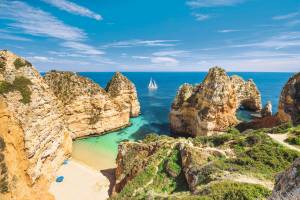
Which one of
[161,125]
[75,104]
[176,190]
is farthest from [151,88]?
[176,190]

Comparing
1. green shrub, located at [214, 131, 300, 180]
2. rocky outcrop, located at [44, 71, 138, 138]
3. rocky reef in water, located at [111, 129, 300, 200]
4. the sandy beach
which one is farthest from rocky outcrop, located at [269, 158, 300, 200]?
rocky outcrop, located at [44, 71, 138, 138]

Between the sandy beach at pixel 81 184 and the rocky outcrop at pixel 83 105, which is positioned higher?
the rocky outcrop at pixel 83 105

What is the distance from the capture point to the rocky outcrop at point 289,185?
5740mm

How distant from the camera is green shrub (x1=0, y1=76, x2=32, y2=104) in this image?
20.2 m

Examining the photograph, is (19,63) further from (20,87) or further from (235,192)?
(235,192)

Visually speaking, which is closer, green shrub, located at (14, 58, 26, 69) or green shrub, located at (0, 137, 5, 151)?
green shrub, located at (0, 137, 5, 151)

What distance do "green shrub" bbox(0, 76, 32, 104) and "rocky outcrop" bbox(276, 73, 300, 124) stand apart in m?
31.4

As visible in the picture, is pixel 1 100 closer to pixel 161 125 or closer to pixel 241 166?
pixel 241 166

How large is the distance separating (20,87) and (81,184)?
1144cm

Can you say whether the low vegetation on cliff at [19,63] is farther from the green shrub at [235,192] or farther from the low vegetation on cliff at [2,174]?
the green shrub at [235,192]

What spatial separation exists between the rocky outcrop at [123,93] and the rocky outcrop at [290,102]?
2697 centimetres

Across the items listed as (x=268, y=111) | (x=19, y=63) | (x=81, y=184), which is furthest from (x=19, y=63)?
(x=268, y=111)

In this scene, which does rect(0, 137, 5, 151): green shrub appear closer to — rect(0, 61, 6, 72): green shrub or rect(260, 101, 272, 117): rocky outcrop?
rect(0, 61, 6, 72): green shrub

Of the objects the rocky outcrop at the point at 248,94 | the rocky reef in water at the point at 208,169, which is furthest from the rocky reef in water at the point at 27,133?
the rocky outcrop at the point at 248,94
